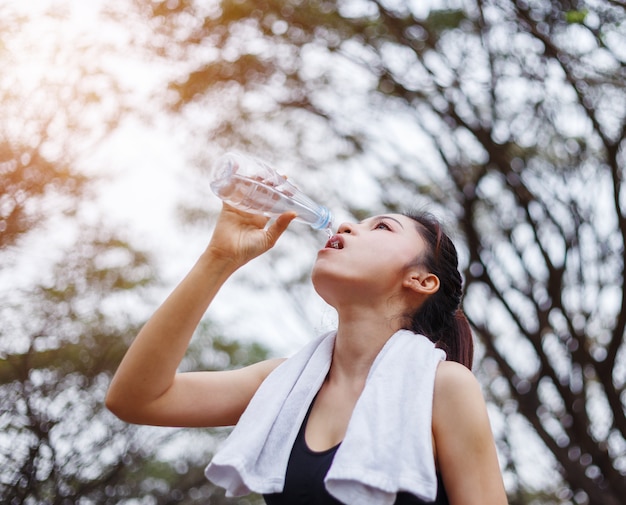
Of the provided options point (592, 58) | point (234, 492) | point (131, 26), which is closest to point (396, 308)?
point (234, 492)

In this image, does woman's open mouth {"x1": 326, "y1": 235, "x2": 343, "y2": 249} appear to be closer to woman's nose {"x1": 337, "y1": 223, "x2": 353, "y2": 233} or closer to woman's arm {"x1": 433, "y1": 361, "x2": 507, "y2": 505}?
woman's nose {"x1": 337, "y1": 223, "x2": 353, "y2": 233}

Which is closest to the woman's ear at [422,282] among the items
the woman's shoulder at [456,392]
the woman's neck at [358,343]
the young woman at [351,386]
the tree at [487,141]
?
the young woman at [351,386]

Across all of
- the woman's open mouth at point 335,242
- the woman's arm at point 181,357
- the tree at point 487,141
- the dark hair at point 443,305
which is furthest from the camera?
the tree at point 487,141

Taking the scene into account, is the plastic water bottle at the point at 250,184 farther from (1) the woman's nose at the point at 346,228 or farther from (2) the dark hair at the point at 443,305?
(2) the dark hair at the point at 443,305

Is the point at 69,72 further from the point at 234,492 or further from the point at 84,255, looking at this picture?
the point at 234,492

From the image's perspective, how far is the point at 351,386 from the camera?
2041mm

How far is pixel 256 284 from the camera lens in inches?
461

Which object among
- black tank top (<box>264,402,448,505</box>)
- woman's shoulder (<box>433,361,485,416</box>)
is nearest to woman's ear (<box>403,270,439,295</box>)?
woman's shoulder (<box>433,361,485,416</box>)

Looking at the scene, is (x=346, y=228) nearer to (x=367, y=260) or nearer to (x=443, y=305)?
(x=367, y=260)

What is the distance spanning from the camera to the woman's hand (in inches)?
82.1

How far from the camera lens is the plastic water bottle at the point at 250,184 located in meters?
2.32

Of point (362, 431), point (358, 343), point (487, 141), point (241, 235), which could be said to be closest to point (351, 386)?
point (358, 343)

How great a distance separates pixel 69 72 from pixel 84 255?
3.32m

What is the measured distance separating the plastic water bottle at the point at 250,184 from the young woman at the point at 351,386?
159mm
